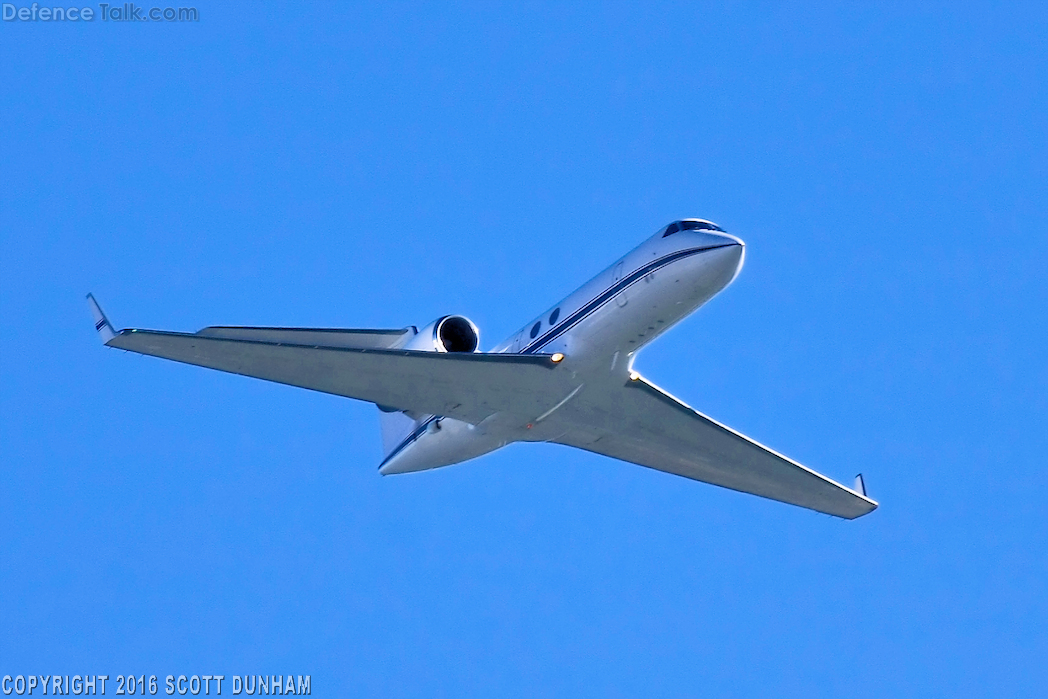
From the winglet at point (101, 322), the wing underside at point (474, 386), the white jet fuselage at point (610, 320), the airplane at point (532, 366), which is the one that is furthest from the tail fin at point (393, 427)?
the winglet at point (101, 322)

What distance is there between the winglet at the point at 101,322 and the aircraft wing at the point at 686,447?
29.3ft

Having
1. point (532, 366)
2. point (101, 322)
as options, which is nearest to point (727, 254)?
point (532, 366)

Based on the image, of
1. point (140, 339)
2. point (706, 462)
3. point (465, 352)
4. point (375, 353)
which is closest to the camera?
point (140, 339)

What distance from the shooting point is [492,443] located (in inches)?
1163

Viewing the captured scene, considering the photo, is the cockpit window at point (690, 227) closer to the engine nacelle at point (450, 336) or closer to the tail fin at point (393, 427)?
the engine nacelle at point (450, 336)

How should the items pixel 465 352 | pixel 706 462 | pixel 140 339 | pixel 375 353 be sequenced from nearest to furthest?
1. pixel 140 339
2. pixel 375 353
3. pixel 465 352
4. pixel 706 462

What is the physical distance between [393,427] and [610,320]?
6787mm

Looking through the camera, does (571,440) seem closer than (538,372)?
No

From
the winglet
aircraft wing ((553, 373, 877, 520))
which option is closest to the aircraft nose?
aircraft wing ((553, 373, 877, 520))

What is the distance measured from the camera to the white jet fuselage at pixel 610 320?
25797 mm

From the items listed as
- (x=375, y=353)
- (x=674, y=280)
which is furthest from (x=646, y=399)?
(x=375, y=353)

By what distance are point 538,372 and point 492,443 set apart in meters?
2.77

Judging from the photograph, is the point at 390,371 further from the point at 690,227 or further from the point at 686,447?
the point at 686,447

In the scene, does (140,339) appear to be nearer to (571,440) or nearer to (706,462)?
(571,440)
